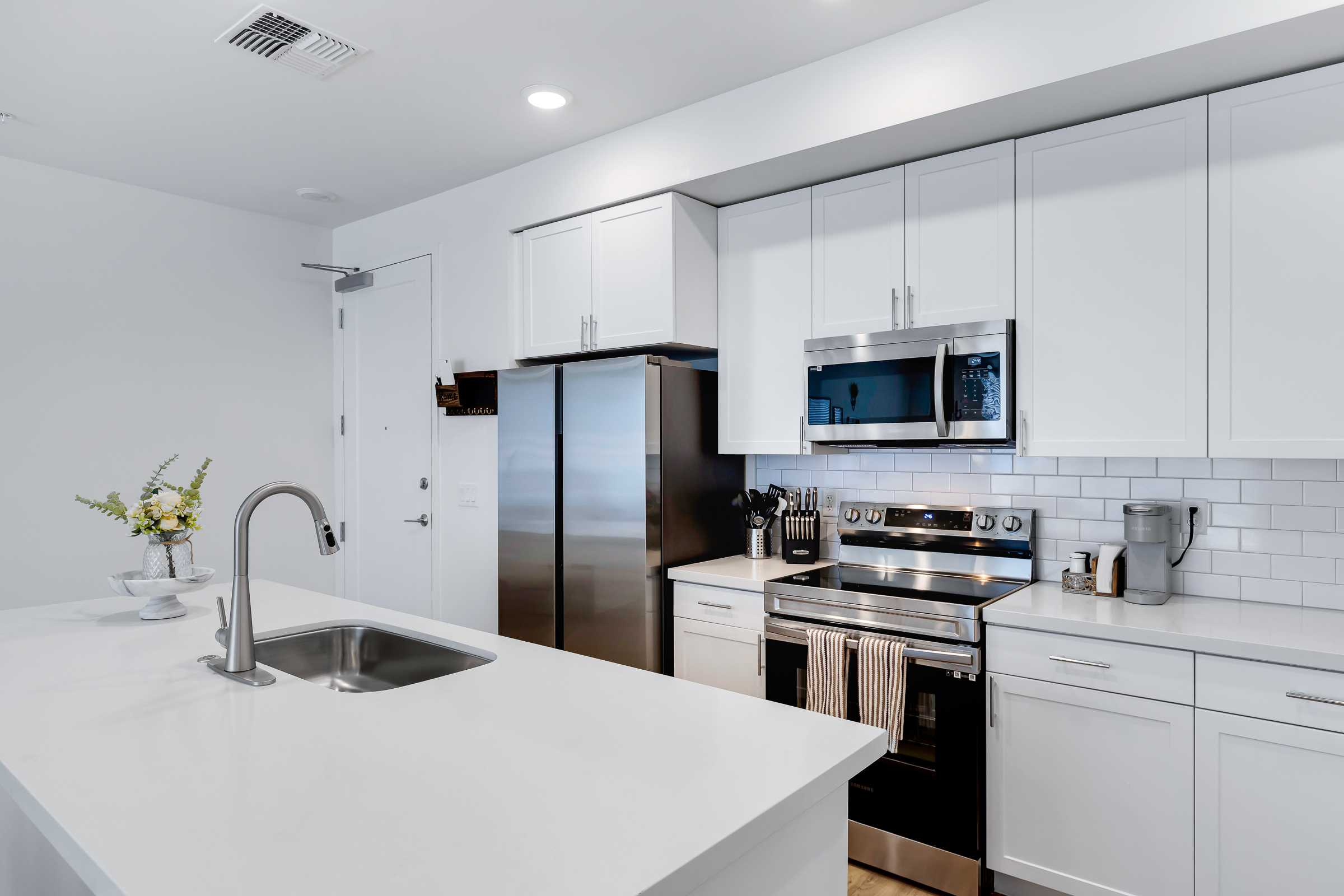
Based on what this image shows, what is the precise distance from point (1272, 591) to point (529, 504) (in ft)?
8.52

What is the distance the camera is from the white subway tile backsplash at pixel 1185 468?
2455 millimetres

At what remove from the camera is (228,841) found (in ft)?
3.31

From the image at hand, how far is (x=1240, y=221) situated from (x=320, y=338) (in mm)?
4385

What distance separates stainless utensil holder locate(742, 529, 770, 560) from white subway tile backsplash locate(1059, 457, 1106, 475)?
1.16 meters

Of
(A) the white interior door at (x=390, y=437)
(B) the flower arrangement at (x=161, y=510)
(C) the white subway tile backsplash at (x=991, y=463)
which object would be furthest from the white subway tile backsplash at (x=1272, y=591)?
(A) the white interior door at (x=390, y=437)

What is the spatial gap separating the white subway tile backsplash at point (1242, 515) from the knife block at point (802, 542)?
133 cm

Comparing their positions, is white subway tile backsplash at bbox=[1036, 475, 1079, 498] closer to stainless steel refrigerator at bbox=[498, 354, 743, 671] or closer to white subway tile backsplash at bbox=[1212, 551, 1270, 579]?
white subway tile backsplash at bbox=[1212, 551, 1270, 579]

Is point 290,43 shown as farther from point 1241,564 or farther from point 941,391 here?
point 1241,564

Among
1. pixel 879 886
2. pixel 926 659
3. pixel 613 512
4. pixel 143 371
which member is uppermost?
pixel 143 371

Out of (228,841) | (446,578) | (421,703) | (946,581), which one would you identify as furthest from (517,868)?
(446,578)

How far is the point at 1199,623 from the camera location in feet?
6.95

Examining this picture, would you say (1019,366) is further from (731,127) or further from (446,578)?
(446,578)

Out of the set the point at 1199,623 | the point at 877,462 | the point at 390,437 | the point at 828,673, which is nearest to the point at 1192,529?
the point at 1199,623

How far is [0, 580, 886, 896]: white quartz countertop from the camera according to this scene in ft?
3.11
